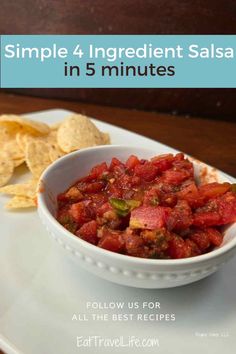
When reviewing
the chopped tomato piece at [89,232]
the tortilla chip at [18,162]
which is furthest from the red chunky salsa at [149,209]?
the tortilla chip at [18,162]

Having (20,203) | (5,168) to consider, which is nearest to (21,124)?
(5,168)

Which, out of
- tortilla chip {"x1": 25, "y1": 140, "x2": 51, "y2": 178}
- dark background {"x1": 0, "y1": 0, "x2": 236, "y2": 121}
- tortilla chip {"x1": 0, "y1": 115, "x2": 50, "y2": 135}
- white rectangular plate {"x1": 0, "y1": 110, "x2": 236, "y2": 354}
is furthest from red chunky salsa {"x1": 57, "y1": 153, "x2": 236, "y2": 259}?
dark background {"x1": 0, "y1": 0, "x2": 236, "y2": 121}

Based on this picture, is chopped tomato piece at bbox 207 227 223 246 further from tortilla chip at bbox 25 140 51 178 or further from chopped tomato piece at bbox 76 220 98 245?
tortilla chip at bbox 25 140 51 178

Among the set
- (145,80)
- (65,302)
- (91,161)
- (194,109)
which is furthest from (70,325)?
(194,109)

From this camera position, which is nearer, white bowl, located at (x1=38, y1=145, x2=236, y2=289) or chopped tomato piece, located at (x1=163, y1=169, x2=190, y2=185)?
white bowl, located at (x1=38, y1=145, x2=236, y2=289)

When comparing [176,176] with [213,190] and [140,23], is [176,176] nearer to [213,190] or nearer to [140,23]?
[213,190]
